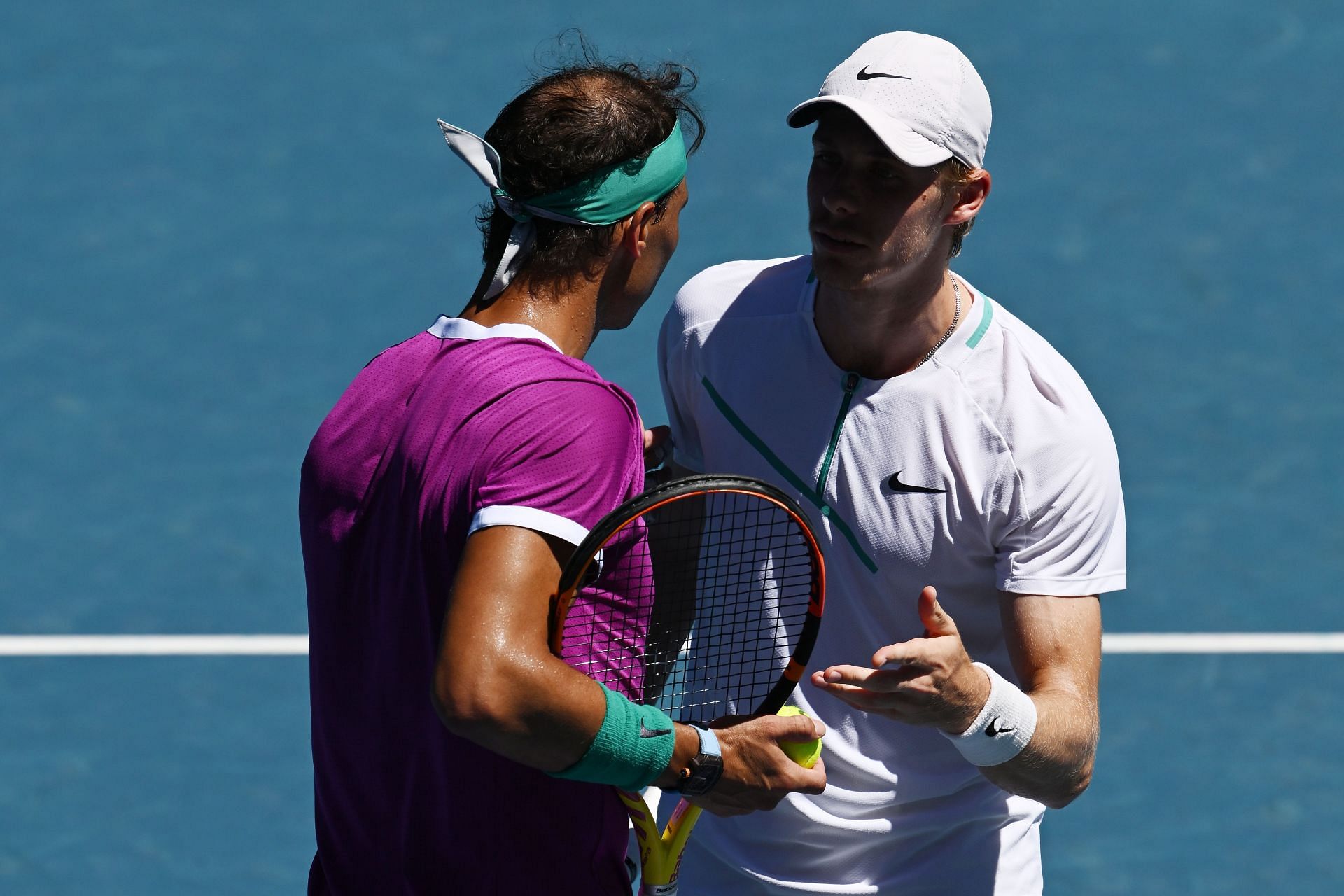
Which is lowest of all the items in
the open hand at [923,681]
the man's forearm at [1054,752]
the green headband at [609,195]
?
the man's forearm at [1054,752]

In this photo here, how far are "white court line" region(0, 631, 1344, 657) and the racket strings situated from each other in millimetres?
2742

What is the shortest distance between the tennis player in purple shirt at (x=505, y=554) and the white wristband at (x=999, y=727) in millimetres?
352

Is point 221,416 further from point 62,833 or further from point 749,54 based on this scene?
point 749,54

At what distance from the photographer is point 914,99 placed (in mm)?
3533

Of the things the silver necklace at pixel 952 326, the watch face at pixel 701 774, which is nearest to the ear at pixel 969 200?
the silver necklace at pixel 952 326

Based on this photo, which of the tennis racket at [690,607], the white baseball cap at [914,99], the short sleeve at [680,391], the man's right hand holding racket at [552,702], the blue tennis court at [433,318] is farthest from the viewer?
the blue tennis court at [433,318]

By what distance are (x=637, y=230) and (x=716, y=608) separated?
953 millimetres

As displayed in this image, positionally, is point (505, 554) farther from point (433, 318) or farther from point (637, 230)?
point (433, 318)

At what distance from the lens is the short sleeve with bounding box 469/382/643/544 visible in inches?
108

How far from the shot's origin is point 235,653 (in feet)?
20.8

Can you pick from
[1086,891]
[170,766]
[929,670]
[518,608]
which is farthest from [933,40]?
[170,766]

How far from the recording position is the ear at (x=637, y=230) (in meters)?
3.19

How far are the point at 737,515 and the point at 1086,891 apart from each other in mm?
2270

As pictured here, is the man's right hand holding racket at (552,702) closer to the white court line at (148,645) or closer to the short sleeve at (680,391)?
the short sleeve at (680,391)
